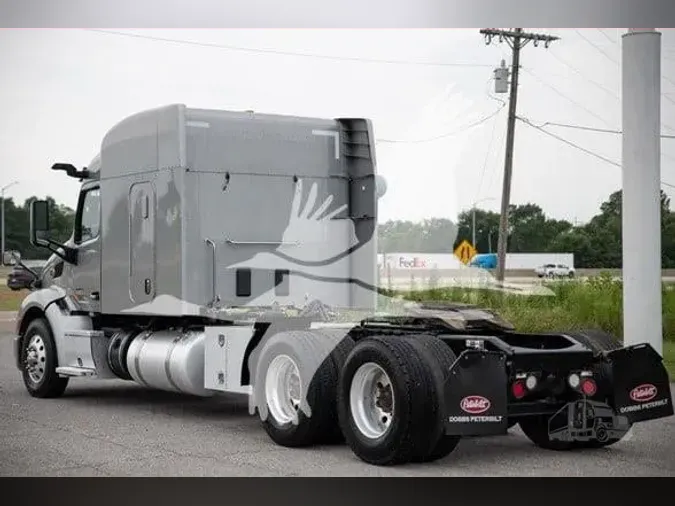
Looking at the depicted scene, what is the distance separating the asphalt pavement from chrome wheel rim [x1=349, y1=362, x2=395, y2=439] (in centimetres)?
27

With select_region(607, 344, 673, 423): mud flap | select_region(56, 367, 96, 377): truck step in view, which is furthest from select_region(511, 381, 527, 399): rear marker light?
select_region(56, 367, 96, 377): truck step

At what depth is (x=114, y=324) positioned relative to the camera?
1218 centimetres

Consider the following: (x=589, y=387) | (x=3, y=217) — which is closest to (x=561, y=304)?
(x=589, y=387)

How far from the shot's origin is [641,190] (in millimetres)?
9547

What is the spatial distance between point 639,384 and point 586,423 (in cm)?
46

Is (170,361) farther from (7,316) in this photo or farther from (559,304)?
(559,304)

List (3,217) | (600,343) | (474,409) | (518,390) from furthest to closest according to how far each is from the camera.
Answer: (3,217)
(600,343)
(518,390)
(474,409)

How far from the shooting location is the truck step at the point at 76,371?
11953 mm

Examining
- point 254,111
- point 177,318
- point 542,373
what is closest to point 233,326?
point 177,318

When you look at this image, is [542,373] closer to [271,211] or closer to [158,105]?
[271,211]

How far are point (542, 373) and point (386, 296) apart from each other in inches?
78.9

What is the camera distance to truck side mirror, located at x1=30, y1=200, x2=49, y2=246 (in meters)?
11.7

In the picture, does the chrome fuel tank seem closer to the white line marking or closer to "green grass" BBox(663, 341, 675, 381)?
the white line marking

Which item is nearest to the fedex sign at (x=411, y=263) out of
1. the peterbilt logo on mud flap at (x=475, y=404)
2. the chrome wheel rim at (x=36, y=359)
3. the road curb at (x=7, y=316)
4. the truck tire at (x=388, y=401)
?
the truck tire at (x=388, y=401)
